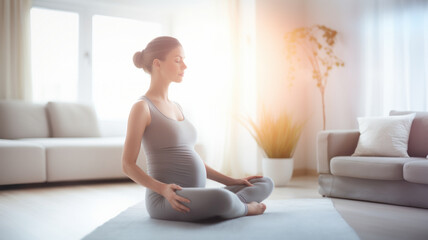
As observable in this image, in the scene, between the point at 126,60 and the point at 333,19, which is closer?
the point at 333,19

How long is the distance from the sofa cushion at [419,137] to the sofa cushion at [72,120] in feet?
11.0

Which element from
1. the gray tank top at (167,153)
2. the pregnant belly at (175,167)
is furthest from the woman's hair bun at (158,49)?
the pregnant belly at (175,167)

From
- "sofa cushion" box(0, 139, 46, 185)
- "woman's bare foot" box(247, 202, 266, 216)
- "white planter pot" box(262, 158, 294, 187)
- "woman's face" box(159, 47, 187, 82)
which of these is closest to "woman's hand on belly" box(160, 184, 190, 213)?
"woman's bare foot" box(247, 202, 266, 216)

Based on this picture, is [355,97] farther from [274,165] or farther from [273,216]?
[273,216]

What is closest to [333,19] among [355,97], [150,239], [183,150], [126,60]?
[355,97]

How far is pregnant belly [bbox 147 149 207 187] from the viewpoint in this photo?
205 cm

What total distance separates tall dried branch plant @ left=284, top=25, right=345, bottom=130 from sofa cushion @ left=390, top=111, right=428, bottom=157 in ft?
3.70

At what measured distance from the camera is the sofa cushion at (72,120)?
15.4ft

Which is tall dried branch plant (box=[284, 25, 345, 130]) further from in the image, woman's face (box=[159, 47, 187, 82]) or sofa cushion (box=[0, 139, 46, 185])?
sofa cushion (box=[0, 139, 46, 185])

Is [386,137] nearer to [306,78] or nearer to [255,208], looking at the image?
[255,208]

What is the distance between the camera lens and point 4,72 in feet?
15.4

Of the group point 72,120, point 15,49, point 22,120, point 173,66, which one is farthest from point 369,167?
point 15,49

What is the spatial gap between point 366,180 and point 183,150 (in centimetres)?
155

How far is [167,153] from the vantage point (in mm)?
2053
